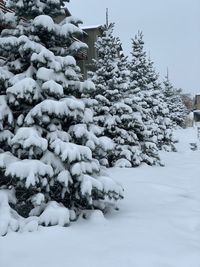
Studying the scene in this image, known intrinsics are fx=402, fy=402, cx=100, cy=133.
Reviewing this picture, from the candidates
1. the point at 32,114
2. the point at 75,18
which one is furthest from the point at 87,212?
the point at 75,18

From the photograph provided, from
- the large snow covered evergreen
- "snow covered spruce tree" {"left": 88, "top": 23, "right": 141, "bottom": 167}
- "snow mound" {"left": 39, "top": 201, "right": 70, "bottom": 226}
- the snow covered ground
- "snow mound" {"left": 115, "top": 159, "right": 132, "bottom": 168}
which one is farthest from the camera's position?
the large snow covered evergreen

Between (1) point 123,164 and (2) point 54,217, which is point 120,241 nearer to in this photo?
(2) point 54,217

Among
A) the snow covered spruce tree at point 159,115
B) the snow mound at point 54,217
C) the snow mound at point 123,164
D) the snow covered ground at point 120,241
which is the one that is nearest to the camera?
the snow covered ground at point 120,241

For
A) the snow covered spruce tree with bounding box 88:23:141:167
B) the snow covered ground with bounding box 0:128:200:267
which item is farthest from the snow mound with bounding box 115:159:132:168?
the snow covered ground with bounding box 0:128:200:267

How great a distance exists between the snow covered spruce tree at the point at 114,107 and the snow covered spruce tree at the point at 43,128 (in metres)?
8.87

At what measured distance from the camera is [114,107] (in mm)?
17422

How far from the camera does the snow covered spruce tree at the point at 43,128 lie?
709 centimetres

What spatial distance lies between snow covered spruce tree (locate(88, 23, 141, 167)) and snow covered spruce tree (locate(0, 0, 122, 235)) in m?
8.87

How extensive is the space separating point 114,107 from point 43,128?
384 inches

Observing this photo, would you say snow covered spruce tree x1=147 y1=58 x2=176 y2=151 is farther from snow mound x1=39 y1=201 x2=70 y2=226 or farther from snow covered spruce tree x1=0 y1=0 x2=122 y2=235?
snow mound x1=39 y1=201 x2=70 y2=226

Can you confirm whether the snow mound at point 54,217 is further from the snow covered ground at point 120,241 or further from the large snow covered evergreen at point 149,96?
the large snow covered evergreen at point 149,96

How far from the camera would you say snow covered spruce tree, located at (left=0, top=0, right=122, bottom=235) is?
709cm

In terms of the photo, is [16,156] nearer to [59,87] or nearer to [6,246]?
[59,87]

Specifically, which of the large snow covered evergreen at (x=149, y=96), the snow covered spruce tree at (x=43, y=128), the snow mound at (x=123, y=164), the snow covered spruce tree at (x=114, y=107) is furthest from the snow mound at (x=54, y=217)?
the large snow covered evergreen at (x=149, y=96)
